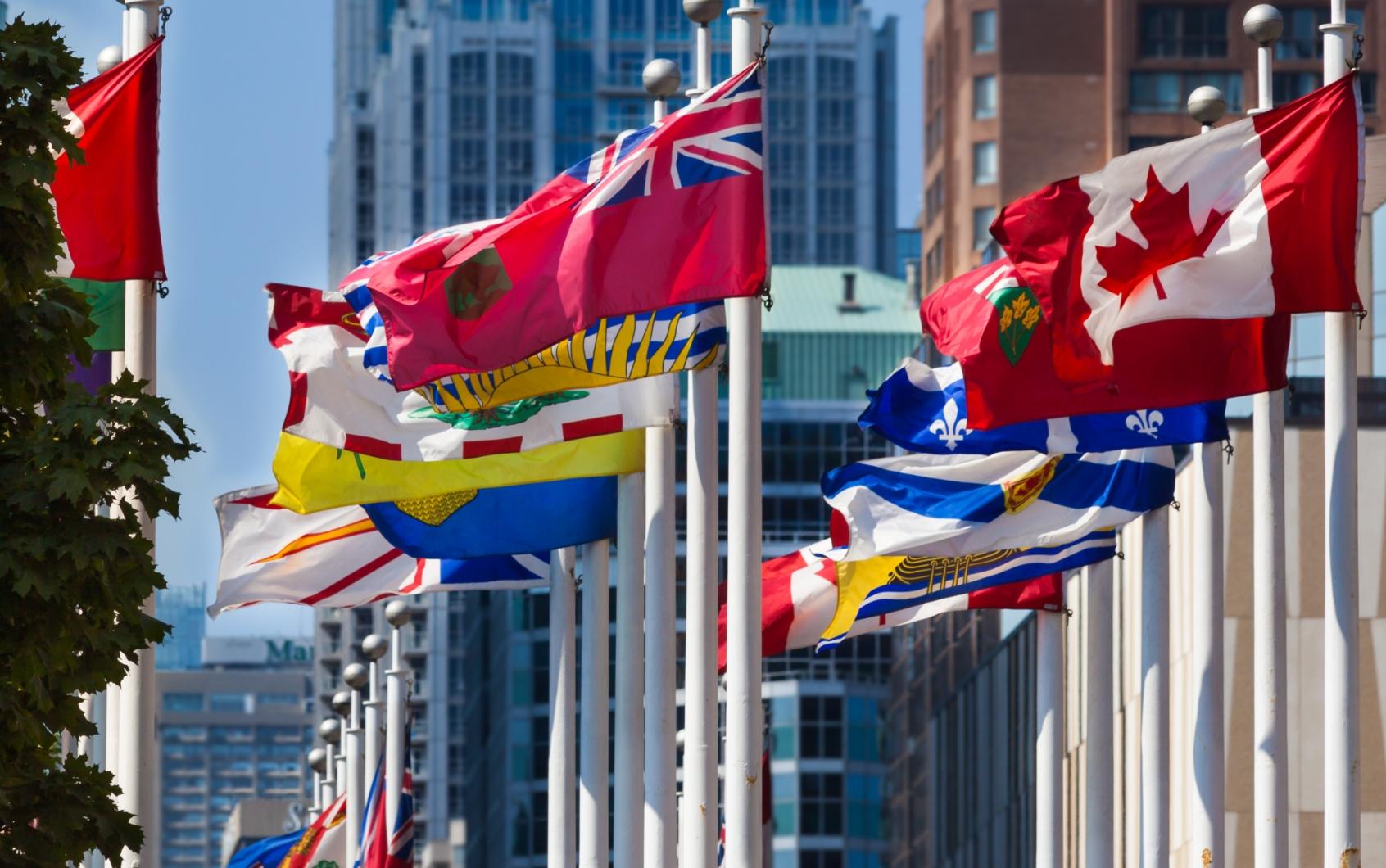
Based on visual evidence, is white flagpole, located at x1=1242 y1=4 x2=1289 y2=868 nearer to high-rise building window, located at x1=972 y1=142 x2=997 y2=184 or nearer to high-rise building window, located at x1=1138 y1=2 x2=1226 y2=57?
high-rise building window, located at x1=972 y1=142 x2=997 y2=184

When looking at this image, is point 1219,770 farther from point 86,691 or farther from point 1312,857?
point 1312,857

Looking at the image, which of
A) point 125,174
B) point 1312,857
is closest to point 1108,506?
point 125,174

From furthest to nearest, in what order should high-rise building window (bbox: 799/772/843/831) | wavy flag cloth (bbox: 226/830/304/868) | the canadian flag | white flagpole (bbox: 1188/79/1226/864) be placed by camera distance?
1. high-rise building window (bbox: 799/772/843/831)
2. wavy flag cloth (bbox: 226/830/304/868)
3. white flagpole (bbox: 1188/79/1226/864)
4. the canadian flag

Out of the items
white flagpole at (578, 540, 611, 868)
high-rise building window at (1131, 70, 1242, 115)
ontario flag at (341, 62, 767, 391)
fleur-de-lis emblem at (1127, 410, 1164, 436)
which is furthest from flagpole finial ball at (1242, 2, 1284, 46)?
high-rise building window at (1131, 70, 1242, 115)

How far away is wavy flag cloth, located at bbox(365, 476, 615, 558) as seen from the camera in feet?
98.9

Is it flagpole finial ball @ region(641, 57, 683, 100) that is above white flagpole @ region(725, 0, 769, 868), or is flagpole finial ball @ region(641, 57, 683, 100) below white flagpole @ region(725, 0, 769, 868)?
above

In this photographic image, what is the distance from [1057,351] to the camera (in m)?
24.5

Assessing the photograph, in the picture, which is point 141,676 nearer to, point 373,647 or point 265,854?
point 373,647

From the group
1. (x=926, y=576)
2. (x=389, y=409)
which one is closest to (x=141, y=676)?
(x=389, y=409)

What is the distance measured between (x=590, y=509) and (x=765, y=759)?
8.96m

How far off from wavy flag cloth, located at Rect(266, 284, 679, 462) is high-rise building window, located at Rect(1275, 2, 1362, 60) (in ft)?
341

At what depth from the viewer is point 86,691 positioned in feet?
Answer: 71.1

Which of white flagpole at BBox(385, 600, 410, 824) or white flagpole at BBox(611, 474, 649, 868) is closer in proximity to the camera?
white flagpole at BBox(611, 474, 649, 868)

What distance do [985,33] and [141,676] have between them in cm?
11078
